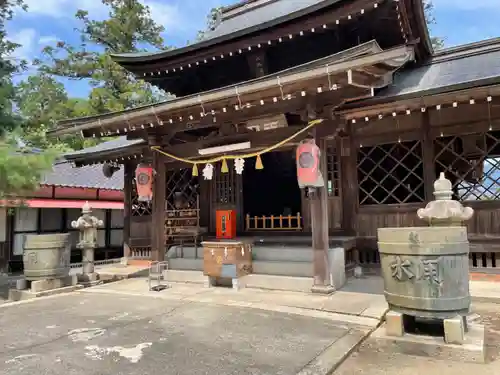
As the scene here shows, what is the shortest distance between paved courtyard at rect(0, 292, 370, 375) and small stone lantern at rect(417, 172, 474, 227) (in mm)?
1684

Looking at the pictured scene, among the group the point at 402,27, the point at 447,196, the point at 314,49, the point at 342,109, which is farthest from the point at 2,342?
the point at 402,27

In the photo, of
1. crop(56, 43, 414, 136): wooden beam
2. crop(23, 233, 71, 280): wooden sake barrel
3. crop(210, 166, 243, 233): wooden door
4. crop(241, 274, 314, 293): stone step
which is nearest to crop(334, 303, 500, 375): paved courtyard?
crop(241, 274, 314, 293): stone step

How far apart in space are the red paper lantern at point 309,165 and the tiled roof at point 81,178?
8938 mm

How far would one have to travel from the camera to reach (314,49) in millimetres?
8617

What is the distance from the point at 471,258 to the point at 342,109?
148 inches

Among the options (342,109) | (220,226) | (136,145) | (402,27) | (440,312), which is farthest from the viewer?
(136,145)

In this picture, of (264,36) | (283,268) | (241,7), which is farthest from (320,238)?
(241,7)

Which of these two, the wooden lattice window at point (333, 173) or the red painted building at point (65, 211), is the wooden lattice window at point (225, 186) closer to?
the wooden lattice window at point (333, 173)

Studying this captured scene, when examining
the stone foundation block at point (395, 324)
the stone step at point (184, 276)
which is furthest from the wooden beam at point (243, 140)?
the stone foundation block at point (395, 324)

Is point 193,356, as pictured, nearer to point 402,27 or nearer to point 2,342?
point 2,342

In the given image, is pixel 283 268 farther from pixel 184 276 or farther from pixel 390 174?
pixel 390 174

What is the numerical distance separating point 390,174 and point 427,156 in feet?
2.47

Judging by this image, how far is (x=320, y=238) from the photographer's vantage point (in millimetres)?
6148

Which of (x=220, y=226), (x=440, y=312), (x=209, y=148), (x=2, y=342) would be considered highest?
(x=209, y=148)
